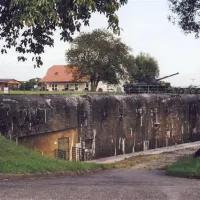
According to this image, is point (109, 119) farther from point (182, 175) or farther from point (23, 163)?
point (23, 163)

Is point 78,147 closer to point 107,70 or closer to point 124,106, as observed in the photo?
point 124,106

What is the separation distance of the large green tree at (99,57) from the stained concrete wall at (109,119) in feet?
101

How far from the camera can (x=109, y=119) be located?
2503cm

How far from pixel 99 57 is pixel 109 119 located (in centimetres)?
4033

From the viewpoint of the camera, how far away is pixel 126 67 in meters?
65.7

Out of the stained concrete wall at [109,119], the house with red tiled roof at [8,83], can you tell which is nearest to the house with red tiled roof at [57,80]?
the house with red tiled roof at [8,83]

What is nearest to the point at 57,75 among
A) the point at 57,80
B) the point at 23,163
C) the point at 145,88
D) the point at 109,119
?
the point at 57,80

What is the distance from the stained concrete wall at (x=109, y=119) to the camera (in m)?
18.1

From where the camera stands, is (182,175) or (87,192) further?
(182,175)

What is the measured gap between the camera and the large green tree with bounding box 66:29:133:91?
64.3 metres

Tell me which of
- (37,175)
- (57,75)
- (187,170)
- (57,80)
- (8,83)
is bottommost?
(187,170)

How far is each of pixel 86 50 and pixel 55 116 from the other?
44879 mm

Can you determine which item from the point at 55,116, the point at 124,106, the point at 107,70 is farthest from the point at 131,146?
the point at 107,70

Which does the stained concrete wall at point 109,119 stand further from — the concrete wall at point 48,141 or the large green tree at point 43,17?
the large green tree at point 43,17
